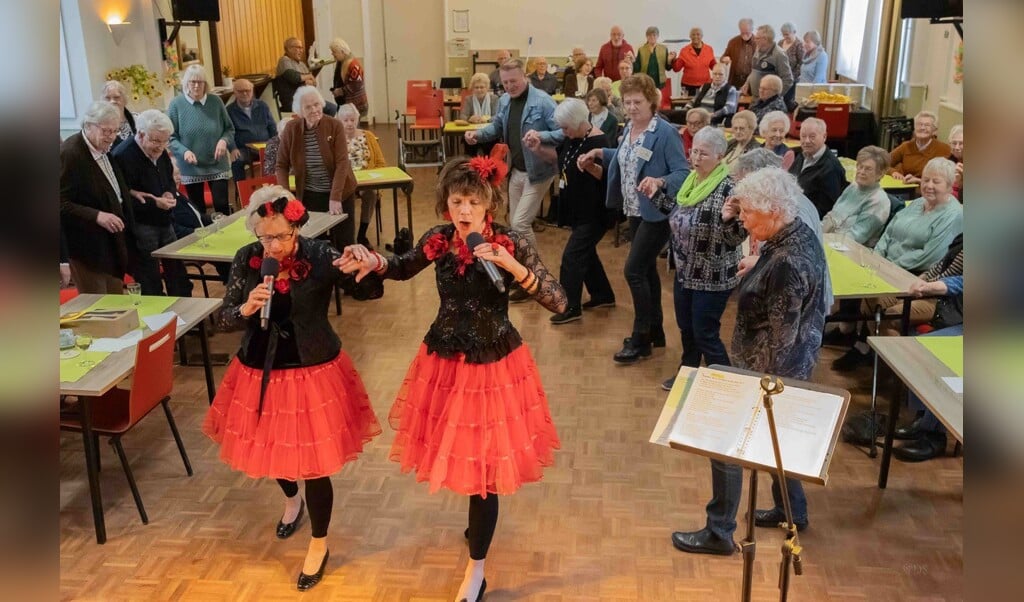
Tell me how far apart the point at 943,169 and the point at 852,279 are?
0.93 metres

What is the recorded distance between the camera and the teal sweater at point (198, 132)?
22.5 feet

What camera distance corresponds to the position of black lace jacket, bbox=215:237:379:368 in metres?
3.04

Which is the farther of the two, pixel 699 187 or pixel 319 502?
pixel 699 187

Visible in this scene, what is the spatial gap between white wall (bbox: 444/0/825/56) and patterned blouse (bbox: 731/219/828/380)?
1187 cm

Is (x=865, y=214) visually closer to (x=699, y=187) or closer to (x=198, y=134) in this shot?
(x=699, y=187)

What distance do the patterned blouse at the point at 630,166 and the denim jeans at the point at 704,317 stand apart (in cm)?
76

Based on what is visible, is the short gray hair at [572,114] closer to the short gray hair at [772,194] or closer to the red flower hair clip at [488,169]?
the short gray hair at [772,194]

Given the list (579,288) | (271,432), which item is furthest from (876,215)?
(271,432)

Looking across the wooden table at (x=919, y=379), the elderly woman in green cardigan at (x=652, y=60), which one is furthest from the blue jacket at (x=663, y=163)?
the elderly woman in green cardigan at (x=652, y=60)

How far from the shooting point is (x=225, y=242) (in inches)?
202

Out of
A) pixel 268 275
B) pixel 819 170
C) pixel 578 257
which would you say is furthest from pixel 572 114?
pixel 268 275

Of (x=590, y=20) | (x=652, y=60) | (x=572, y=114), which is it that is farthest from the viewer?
(x=590, y=20)

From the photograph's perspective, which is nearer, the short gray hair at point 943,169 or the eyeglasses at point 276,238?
the eyeglasses at point 276,238

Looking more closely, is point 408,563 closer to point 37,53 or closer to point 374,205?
point 37,53
